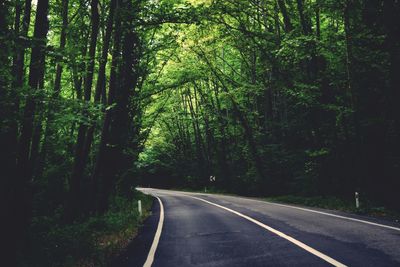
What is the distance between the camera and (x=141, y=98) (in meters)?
16.2

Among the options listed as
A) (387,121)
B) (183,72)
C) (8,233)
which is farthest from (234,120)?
(8,233)

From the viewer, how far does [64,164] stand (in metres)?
12.3

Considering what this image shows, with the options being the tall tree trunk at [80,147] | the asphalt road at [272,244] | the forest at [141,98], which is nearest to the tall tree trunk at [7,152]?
the forest at [141,98]

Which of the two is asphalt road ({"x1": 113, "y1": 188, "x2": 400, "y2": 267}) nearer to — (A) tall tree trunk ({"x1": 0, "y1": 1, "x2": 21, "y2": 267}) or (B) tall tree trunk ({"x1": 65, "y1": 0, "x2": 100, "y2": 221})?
(A) tall tree trunk ({"x1": 0, "y1": 1, "x2": 21, "y2": 267})

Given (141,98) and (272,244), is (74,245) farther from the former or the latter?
(141,98)

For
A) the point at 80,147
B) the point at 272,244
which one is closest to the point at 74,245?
the point at 80,147

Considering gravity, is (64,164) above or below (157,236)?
above

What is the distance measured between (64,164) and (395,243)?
1044 centimetres

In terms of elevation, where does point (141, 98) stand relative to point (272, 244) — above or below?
above

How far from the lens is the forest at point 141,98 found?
6598 mm

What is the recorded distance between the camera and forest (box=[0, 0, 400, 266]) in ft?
21.6

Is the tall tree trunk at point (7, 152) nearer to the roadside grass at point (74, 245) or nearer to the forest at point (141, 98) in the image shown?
the forest at point (141, 98)

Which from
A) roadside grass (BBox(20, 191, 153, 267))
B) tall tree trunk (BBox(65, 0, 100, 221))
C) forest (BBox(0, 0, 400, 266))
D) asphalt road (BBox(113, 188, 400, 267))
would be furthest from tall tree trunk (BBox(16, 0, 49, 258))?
tall tree trunk (BBox(65, 0, 100, 221))

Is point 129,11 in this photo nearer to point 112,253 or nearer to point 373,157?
point 112,253
